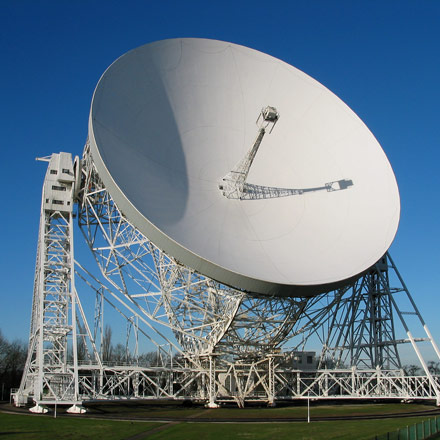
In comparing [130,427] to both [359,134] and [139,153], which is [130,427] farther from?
[359,134]

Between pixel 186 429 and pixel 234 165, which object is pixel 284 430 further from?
pixel 234 165

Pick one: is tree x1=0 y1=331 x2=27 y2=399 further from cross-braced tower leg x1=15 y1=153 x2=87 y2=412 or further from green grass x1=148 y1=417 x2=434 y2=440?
green grass x1=148 y1=417 x2=434 y2=440

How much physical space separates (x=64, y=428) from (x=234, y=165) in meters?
17.2

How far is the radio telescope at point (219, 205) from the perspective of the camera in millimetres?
26953

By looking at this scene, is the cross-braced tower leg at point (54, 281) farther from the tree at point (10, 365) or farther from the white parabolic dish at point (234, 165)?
the tree at point (10, 365)

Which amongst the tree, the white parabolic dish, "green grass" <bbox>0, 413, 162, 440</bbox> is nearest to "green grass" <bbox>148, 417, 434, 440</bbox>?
"green grass" <bbox>0, 413, 162, 440</bbox>

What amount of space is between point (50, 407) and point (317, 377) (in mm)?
20577

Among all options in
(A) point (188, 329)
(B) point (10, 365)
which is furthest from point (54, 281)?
(B) point (10, 365)

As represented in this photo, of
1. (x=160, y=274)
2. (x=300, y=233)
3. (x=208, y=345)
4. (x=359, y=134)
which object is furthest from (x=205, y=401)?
(x=359, y=134)

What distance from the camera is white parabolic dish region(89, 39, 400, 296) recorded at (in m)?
26.4

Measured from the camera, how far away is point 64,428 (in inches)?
908

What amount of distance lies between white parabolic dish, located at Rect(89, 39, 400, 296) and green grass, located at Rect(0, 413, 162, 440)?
26.6 ft

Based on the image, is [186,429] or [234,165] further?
[234,165]

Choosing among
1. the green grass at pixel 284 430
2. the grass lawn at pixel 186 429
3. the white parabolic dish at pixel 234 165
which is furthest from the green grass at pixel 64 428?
the white parabolic dish at pixel 234 165
